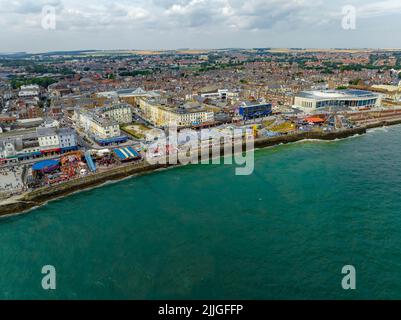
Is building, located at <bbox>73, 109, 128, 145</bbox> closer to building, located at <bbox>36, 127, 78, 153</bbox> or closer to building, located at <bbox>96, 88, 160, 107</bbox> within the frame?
building, located at <bbox>36, 127, 78, 153</bbox>

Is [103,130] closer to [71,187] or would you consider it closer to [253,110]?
[71,187]

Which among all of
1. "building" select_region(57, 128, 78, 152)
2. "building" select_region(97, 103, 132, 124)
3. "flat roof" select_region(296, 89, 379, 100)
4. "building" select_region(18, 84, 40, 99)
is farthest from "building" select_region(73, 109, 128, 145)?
"building" select_region(18, 84, 40, 99)

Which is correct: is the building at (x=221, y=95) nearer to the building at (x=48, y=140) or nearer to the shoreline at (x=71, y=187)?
the shoreline at (x=71, y=187)

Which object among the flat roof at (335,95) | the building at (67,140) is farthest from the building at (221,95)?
the building at (67,140)

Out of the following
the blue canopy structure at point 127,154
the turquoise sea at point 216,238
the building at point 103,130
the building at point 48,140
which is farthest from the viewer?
the building at point 103,130
